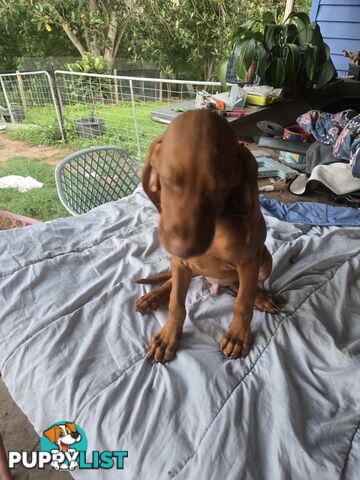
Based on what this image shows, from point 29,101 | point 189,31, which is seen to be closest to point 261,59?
point 29,101

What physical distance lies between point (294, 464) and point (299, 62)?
2.71 metres

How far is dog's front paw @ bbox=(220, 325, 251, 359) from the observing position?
0.99 m

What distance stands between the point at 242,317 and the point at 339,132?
150 centimetres

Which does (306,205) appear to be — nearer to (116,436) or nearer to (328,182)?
(328,182)

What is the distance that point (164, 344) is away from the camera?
1.02 meters

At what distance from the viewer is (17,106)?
462cm

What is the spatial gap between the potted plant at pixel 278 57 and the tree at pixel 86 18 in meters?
3.49

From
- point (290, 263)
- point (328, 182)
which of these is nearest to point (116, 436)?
point (290, 263)

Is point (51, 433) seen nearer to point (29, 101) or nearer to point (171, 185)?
point (171, 185)

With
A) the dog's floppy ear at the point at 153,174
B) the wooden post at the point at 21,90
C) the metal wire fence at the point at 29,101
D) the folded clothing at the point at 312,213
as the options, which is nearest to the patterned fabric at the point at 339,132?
the folded clothing at the point at 312,213

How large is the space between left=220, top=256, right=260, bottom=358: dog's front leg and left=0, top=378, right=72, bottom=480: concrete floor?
937 millimetres

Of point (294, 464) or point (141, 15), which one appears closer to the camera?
point (294, 464)

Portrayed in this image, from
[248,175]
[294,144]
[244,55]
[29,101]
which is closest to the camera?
[248,175]

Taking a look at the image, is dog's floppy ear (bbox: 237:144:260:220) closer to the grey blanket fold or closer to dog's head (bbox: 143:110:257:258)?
dog's head (bbox: 143:110:257:258)
